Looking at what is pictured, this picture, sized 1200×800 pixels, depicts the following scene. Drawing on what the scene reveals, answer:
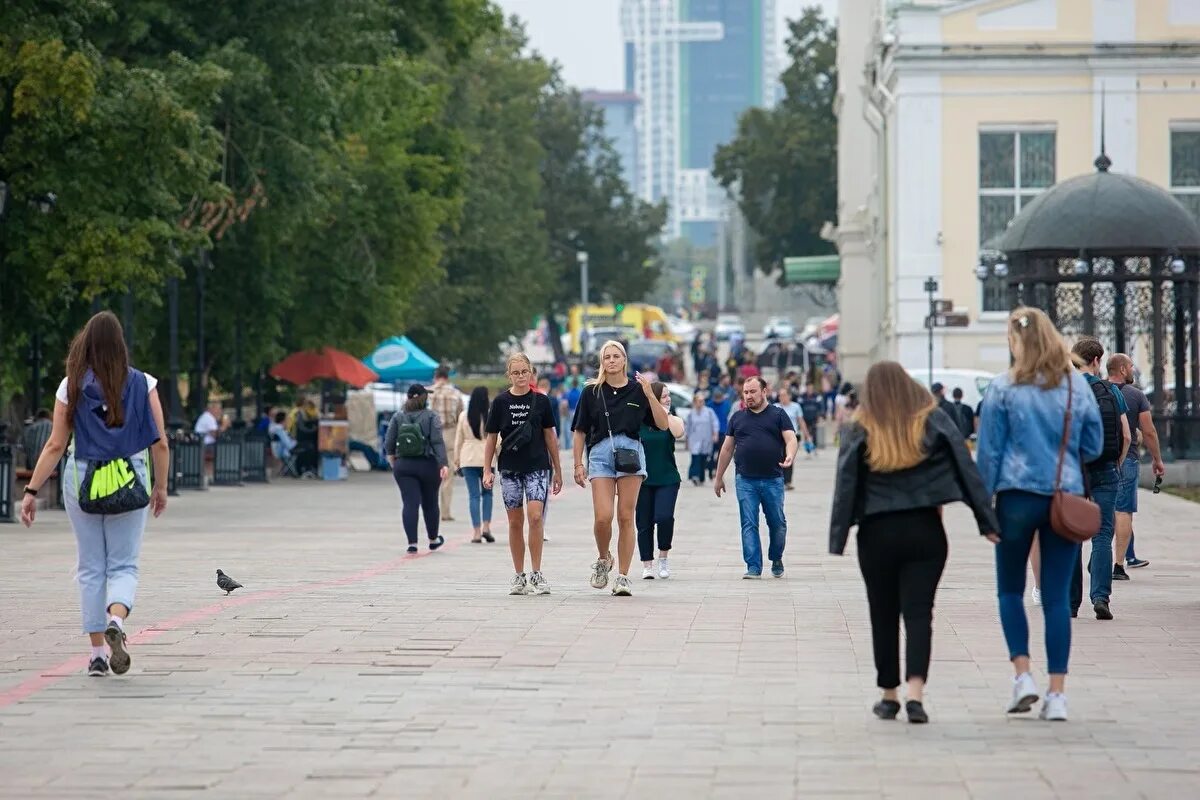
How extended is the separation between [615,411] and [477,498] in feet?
22.8

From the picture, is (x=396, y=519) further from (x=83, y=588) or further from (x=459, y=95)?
(x=459, y=95)

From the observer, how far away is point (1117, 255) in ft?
96.7

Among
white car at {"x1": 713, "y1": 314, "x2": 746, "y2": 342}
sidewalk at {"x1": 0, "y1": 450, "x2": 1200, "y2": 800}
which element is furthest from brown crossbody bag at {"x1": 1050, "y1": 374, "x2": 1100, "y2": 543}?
white car at {"x1": 713, "y1": 314, "x2": 746, "y2": 342}

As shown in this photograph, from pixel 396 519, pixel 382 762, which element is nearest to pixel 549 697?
pixel 382 762

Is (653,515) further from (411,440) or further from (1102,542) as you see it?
(1102,542)

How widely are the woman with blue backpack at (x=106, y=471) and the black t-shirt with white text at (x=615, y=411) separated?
4.61m

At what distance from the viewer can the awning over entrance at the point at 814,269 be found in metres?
75.5

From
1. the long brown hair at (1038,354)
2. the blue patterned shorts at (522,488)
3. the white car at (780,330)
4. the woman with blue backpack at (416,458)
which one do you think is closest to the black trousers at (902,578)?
the long brown hair at (1038,354)

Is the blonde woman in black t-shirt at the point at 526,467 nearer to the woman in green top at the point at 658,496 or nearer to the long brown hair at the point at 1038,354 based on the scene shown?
the woman in green top at the point at 658,496

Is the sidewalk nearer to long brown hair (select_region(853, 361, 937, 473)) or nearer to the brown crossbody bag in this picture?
the brown crossbody bag

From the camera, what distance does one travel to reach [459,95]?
204 ft

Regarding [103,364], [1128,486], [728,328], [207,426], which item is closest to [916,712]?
[103,364]

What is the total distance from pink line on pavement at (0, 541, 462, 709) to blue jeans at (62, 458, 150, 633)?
0.34 m

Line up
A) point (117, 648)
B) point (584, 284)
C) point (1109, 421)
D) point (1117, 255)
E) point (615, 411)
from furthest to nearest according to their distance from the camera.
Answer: point (584, 284) < point (1117, 255) < point (615, 411) < point (1109, 421) < point (117, 648)
